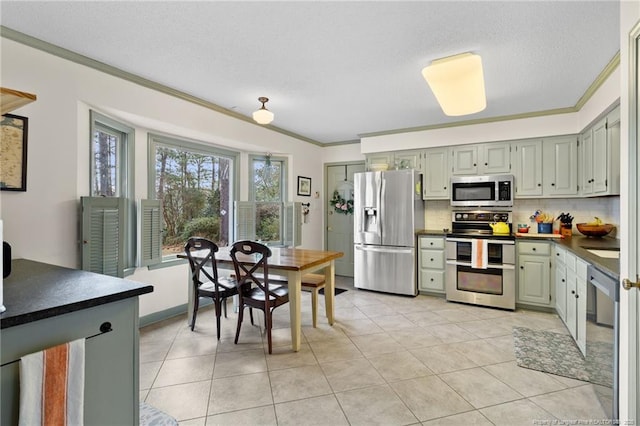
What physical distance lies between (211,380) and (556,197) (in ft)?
13.9

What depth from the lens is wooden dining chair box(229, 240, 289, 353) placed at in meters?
2.70

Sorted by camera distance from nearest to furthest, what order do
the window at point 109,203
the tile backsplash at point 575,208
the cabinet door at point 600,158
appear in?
the window at point 109,203
the cabinet door at point 600,158
the tile backsplash at point 575,208

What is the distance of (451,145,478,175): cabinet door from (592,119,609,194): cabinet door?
125 centimetres

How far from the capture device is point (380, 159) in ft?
16.5

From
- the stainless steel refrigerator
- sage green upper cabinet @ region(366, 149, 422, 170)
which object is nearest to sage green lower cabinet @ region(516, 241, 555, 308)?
the stainless steel refrigerator

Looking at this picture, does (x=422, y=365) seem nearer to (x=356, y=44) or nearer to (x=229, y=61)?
(x=356, y=44)

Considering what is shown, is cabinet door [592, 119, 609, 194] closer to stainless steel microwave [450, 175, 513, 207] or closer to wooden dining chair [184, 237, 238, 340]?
stainless steel microwave [450, 175, 513, 207]

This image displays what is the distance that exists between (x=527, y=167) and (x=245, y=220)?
3.74 metres

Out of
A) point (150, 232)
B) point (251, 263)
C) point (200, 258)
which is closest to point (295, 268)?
point (251, 263)

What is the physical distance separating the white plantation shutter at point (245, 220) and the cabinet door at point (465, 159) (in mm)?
2875

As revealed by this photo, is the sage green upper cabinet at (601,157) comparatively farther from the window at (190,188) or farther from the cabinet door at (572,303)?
the window at (190,188)

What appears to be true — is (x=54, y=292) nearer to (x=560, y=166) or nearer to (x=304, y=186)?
(x=304, y=186)

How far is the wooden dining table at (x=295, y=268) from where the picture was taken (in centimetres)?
273

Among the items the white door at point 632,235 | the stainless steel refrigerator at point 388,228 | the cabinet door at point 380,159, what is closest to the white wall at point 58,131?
the stainless steel refrigerator at point 388,228
